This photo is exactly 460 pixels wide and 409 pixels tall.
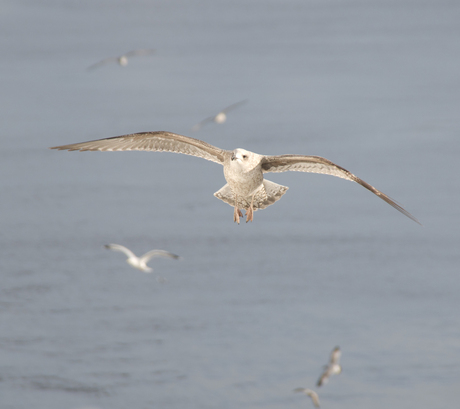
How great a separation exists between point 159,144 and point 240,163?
2082 millimetres

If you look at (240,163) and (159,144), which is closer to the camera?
(240,163)

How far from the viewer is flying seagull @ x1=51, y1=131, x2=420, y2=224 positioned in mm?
13742

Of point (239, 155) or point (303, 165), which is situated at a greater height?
point (303, 165)

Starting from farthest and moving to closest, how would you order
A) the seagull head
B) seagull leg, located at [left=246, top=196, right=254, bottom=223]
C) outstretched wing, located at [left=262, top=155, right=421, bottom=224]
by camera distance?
1. seagull leg, located at [left=246, top=196, right=254, bottom=223]
2. outstretched wing, located at [left=262, top=155, right=421, bottom=224]
3. the seagull head

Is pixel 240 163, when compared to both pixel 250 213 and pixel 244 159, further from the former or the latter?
pixel 250 213

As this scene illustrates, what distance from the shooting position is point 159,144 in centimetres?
1478

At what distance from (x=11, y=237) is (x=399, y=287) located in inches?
1075

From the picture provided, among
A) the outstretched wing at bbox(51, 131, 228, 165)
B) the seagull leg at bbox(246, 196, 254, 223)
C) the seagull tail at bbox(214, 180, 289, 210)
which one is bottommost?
the seagull leg at bbox(246, 196, 254, 223)

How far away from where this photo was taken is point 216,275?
46281mm

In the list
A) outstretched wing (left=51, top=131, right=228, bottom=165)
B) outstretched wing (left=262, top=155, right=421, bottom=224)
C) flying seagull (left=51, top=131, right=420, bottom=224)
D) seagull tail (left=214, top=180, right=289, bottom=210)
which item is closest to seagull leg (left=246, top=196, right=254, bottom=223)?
flying seagull (left=51, top=131, right=420, bottom=224)

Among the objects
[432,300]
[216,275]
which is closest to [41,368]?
[216,275]

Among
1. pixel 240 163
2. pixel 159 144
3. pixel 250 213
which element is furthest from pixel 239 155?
pixel 159 144

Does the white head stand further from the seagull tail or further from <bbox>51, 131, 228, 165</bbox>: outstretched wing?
the seagull tail

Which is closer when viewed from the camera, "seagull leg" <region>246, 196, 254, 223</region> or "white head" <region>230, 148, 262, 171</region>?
"white head" <region>230, 148, 262, 171</region>
